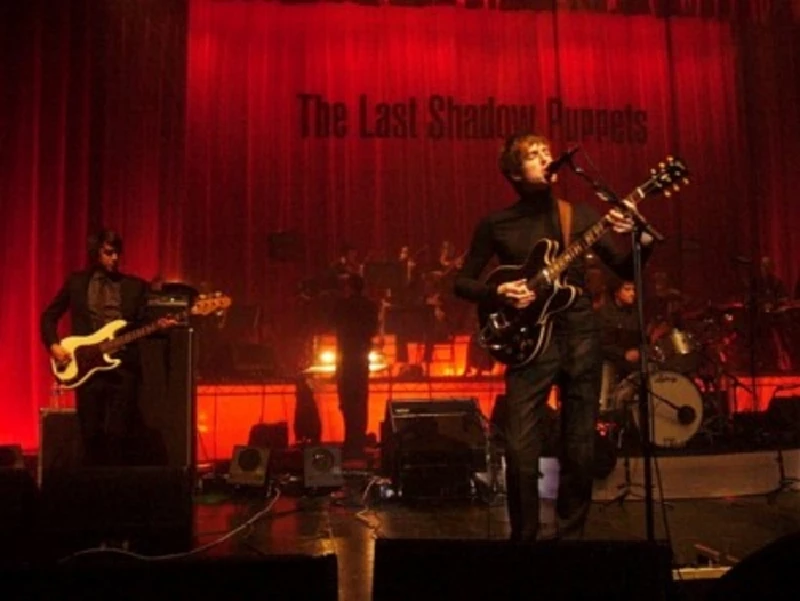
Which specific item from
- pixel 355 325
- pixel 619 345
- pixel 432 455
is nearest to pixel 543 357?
pixel 432 455

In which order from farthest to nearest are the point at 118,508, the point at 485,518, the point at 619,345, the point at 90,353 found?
the point at 619,345
the point at 90,353
the point at 485,518
the point at 118,508

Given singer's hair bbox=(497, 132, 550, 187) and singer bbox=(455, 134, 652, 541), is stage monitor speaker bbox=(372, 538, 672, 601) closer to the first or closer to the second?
singer bbox=(455, 134, 652, 541)

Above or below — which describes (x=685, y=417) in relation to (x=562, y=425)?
below

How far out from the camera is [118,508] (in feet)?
15.9

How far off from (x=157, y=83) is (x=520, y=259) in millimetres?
8758

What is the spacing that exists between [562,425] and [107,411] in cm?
404

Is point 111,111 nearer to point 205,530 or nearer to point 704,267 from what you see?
point 205,530

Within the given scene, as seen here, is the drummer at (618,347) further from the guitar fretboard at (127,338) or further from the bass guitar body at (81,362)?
the bass guitar body at (81,362)

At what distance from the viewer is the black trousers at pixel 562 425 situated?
3951 millimetres

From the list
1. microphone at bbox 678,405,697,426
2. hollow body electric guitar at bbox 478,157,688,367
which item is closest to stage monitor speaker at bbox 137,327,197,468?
hollow body electric guitar at bbox 478,157,688,367

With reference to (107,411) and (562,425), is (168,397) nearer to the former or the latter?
(107,411)

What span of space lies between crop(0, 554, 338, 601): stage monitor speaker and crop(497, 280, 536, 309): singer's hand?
1967 millimetres

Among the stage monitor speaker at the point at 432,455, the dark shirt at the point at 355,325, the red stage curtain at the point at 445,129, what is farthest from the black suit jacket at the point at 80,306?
the red stage curtain at the point at 445,129

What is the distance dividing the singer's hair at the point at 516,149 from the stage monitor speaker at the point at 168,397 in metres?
3.83
